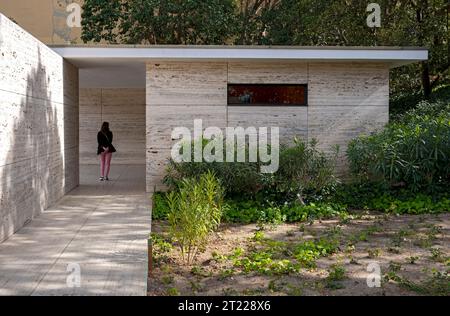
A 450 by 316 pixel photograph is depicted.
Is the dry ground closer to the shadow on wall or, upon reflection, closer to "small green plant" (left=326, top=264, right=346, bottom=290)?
"small green plant" (left=326, top=264, right=346, bottom=290)

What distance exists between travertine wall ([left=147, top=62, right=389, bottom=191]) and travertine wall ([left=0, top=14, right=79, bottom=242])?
80.0 inches

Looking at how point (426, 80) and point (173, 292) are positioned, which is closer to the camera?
point (173, 292)

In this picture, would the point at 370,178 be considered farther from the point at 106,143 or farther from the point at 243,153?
the point at 106,143

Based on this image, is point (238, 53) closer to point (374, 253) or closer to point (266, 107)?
point (266, 107)

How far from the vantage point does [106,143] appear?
56.7ft

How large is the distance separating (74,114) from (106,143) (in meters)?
1.91

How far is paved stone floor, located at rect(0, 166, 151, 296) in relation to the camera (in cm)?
630

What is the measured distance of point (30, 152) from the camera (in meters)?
10.3

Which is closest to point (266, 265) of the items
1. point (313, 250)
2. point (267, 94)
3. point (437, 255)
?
point (313, 250)

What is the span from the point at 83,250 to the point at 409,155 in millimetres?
7167

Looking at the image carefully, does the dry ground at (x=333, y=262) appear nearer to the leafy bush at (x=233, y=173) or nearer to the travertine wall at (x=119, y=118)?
the leafy bush at (x=233, y=173)

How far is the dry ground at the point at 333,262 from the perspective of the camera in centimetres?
678
